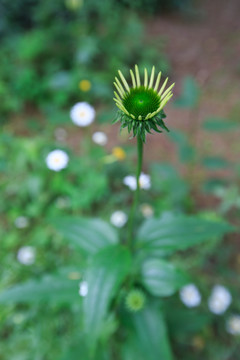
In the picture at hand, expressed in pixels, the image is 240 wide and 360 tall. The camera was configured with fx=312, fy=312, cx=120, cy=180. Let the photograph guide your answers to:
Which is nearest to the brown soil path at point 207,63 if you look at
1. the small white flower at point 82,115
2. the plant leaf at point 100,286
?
the small white flower at point 82,115

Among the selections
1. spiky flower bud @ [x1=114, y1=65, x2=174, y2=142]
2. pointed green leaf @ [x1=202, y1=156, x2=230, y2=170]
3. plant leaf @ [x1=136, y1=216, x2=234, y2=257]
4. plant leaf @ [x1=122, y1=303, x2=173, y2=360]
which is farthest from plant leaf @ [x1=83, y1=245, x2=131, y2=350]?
pointed green leaf @ [x1=202, y1=156, x2=230, y2=170]

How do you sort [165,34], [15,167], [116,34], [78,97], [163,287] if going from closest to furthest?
[163,287]
[15,167]
[78,97]
[116,34]
[165,34]

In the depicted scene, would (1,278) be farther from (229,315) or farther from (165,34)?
(165,34)

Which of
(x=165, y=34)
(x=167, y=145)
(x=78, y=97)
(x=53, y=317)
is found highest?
(x=165, y=34)

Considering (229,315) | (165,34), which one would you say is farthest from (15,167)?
(165,34)

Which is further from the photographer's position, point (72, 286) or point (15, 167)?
point (15, 167)

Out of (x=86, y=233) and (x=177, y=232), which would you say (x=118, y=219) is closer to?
(x=86, y=233)
